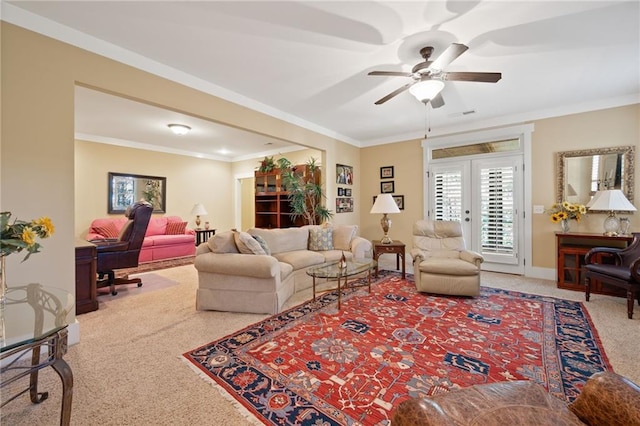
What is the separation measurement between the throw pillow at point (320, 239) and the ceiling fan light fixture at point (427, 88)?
2571 millimetres

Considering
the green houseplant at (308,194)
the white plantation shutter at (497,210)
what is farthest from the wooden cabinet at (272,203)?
the white plantation shutter at (497,210)

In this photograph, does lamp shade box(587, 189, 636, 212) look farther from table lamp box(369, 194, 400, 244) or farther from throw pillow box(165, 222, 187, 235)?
throw pillow box(165, 222, 187, 235)

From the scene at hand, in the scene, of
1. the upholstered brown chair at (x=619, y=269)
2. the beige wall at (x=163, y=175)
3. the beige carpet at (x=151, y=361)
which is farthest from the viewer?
the beige wall at (x=163, y=175)

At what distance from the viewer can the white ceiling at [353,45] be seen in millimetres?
2135

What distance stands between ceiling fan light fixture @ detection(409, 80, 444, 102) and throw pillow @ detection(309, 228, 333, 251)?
257 centimetres

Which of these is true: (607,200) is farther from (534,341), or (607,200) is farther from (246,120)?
(246,120)

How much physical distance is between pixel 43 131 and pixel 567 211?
20.5 feet

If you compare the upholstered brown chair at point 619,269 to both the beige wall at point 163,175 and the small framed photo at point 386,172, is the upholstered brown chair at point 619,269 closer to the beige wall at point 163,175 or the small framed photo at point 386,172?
the small framed photo at point 386,172

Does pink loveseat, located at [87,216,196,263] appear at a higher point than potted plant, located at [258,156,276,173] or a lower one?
lower

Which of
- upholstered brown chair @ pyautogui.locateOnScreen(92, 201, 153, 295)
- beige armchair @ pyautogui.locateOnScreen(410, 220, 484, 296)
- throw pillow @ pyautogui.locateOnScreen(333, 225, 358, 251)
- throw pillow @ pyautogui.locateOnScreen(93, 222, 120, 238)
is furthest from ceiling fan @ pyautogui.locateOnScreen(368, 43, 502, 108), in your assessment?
throw pillow @ pyautogui.locateOnScreen(93, 222, 120, 238)

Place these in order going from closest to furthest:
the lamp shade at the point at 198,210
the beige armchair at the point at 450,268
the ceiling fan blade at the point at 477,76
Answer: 1. the ceiling fan blade at the point at 477,76
2. the beige armchair at the point at 450,268
3. the lamp shade at the point at 198,210

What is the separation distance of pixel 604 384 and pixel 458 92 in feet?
12.0

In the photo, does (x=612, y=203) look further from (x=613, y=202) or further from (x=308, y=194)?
(x=308, y=194)

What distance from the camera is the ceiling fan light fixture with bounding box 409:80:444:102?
254 centimetres
